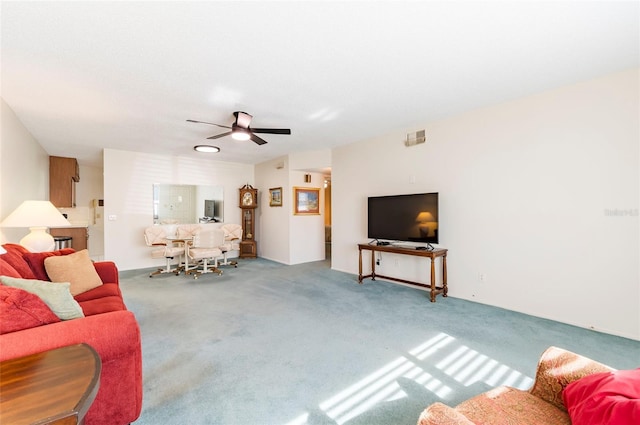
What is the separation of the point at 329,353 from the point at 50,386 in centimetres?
190

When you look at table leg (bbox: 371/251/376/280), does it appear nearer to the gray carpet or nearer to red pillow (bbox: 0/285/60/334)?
the gray carpet

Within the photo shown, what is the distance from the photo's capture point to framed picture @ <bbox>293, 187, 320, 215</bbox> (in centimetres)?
660

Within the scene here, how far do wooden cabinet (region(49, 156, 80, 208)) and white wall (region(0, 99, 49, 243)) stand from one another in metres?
1.58

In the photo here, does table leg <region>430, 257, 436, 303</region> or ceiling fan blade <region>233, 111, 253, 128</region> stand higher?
ceiling fan blade <region>233, 111, 253, 128</region>

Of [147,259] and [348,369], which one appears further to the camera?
[147,259]

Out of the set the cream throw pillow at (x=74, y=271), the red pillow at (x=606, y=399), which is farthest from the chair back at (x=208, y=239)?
the red pillow at (x=606, y=399)

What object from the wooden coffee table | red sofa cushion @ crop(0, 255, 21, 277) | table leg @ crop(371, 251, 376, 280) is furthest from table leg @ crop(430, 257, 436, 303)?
red sofa cushion @ crop(0, 255, 21, 277)

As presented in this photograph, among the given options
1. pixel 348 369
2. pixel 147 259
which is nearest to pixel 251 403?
pixel 348 369

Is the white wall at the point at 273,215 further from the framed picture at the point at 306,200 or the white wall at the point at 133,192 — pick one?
the white wall at the point at 133,192

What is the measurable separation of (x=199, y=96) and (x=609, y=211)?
4413mm

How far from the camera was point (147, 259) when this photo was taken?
20.5 feet

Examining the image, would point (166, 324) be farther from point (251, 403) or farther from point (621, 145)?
point (621, 145)

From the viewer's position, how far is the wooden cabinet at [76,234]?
6.85 m

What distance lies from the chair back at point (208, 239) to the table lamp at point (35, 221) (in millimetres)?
2017
